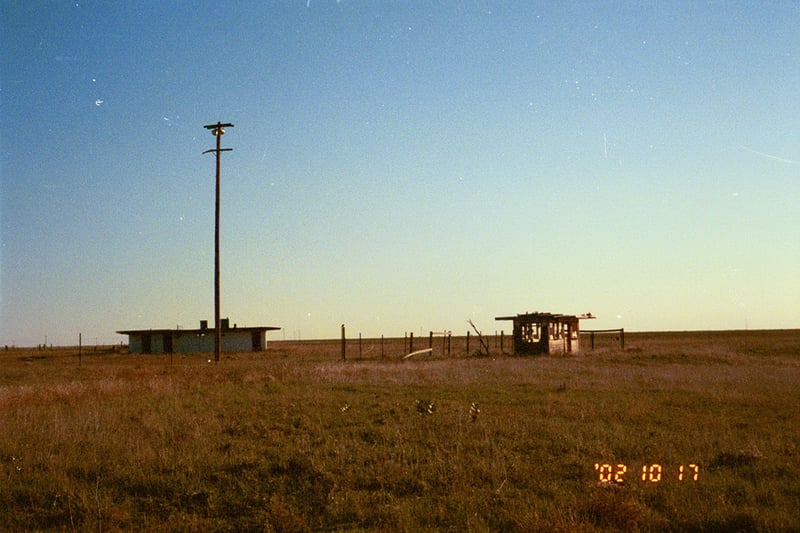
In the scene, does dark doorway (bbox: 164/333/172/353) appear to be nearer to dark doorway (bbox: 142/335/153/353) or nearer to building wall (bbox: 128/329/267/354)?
building wall (bbox: 128/329/267/354)

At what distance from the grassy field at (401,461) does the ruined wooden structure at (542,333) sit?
1989cm

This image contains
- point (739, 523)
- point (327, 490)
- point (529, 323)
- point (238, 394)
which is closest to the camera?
point (739, 523)

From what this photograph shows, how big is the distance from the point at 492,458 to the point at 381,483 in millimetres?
2025

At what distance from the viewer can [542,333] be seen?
127ft

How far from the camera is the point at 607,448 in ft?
Result: 35.3

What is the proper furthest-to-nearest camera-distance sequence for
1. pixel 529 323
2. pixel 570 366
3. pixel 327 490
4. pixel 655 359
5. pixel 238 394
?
pixel 529 323
pixel 655 359
pixel 570 366
pixel 238 394
pixel 327 490

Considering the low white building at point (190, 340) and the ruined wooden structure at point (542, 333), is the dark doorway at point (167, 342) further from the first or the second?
the ruined wooden structure at point (542, 333)

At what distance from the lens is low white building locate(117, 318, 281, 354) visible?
5662 cm

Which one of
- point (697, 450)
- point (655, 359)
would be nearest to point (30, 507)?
point (697, 450)

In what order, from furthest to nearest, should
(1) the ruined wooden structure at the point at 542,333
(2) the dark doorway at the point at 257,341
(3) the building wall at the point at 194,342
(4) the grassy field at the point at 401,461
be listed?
(2) the dark doorway at the point at 257,341 → (3) the building wall at the point at 194,342 → (1) the ruined wooden structure at the point at 542,333 → (4) the grassy field at the point at 401,461

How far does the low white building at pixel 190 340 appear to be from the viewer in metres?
56.6

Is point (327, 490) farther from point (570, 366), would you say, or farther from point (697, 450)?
point (570, 366)

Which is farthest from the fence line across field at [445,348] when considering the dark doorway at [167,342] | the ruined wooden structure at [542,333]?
the dark doorway at [167,342]

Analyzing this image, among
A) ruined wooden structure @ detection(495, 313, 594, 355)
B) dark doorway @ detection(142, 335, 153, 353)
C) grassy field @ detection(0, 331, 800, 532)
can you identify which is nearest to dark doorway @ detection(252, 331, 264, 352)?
dark doorway @ detection(142, 335, 153, 353)
